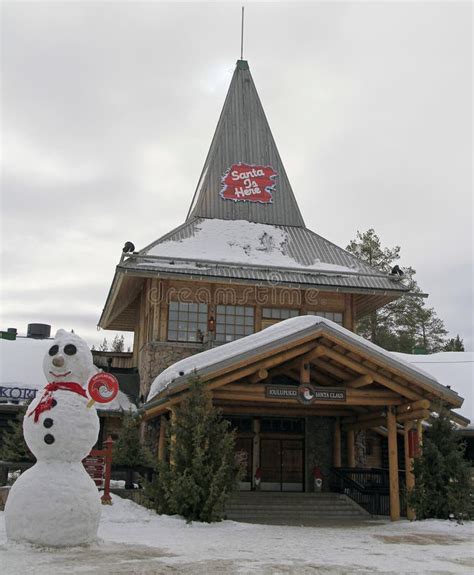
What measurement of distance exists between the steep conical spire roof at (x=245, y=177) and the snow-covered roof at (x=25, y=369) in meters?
7.13

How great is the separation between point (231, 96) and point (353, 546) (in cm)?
2028

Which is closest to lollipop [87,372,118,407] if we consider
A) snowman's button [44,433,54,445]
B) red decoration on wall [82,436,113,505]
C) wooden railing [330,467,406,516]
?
snowman's button [44,433,54,445]

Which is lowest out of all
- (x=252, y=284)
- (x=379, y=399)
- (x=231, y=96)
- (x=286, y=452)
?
(x=286, y=452)

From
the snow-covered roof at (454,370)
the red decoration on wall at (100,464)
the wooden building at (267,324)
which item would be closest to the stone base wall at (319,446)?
the wooden building at (267,324)

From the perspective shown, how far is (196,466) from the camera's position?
41.1ft

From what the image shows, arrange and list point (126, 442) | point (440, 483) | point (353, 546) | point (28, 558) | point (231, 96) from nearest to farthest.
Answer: point (28, 558)
point (353, 546)
point (440, 483)
point (126, 442)
point (231, 96)

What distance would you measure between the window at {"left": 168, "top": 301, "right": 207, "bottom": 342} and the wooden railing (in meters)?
5.58

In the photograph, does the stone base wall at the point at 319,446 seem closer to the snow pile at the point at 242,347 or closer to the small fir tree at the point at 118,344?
the snow pile at the point at 242,347

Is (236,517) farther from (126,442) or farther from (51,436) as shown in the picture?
(51,436)

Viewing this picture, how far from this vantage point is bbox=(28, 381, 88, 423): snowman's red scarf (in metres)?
9.56

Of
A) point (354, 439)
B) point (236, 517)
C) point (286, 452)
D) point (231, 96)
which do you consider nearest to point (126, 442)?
point (236, 517)

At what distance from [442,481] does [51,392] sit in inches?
350

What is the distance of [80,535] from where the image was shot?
353 inches

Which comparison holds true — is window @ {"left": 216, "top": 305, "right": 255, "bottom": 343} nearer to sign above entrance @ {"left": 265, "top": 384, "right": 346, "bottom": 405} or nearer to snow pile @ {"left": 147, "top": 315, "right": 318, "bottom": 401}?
snow pile @ {"left": 147, "top": 315, "right": 318, "bottom": 401}
